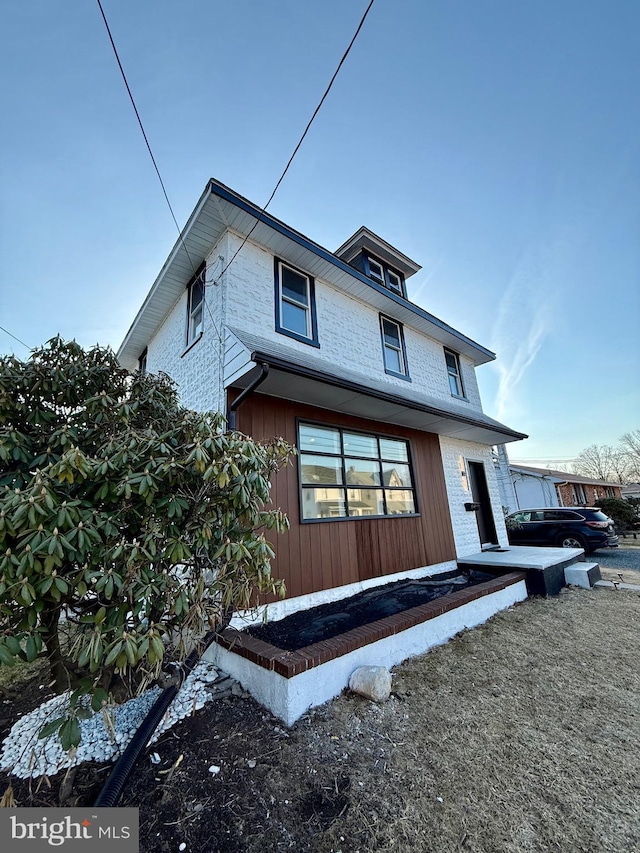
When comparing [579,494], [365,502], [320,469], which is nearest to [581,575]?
[365,502]

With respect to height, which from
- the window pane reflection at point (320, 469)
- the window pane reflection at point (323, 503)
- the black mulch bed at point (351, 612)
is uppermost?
the window pane reflection at point (320, 469)

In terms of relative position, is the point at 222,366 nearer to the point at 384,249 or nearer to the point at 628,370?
the point at 384,249

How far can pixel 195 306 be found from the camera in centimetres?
603

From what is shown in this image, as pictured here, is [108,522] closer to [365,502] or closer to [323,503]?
[323,503]

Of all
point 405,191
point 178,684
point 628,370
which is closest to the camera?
point 178,684

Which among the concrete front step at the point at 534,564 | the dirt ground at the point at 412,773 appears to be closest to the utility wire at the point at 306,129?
the dirt ground at the point at 412,773

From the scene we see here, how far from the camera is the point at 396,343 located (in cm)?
768

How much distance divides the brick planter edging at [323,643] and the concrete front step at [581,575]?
12.3 feet

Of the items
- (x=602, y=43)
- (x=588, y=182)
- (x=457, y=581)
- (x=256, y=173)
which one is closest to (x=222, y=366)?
(x=256, y=173)

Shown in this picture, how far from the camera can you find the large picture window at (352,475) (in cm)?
496

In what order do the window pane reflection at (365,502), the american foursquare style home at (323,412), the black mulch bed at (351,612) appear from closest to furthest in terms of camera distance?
the black mulch bed at (351,612)
the american foursquare style home at (323,412)
the window pane reflection at (365,502)

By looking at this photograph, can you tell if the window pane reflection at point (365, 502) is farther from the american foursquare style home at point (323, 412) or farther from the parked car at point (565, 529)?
the parked car at point (565, 529)

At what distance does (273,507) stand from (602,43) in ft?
26.1

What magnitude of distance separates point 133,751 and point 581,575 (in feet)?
24.9
